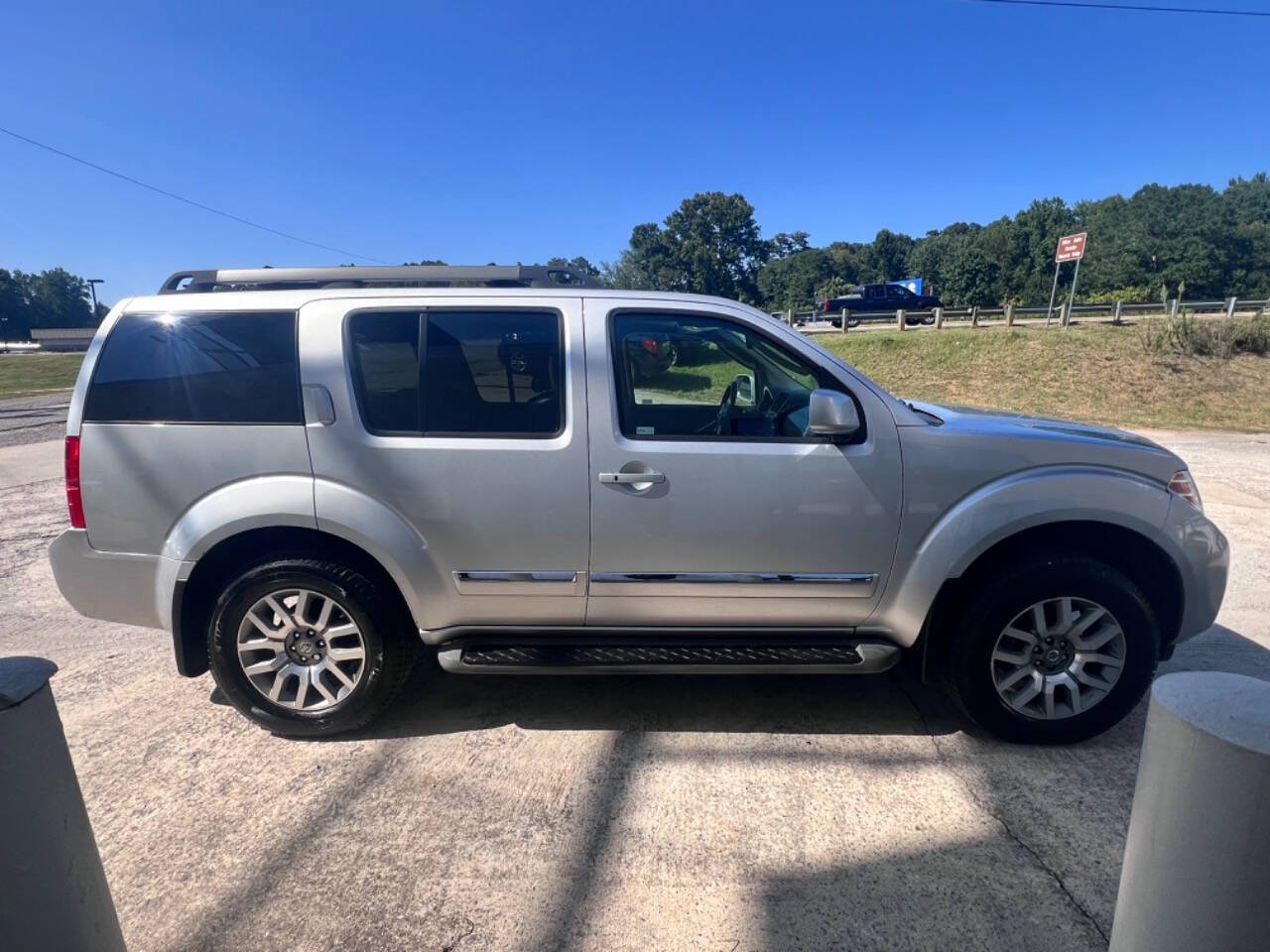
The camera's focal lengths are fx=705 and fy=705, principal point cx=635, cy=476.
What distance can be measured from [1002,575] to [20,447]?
14.6m

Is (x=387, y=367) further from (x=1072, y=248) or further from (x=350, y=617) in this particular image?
(x=1072, y=248)

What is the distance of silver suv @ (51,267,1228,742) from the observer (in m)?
2.89

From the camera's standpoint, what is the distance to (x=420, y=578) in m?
2.95

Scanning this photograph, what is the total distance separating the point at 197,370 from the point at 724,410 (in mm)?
2353

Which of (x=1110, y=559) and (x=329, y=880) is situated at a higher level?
(x=1110, y=559)

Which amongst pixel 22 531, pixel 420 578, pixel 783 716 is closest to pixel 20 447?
pixel 22 531

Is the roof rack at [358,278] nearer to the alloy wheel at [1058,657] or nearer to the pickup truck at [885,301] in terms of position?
the alloy wheel at [1058,657]

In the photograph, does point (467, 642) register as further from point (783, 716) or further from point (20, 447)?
point (20, 447)

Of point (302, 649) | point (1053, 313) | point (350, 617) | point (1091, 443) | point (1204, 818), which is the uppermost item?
point (1053, 313)

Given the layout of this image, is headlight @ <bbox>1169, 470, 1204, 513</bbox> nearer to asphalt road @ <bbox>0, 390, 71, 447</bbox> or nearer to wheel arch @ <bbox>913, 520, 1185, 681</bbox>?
wheel arch @ <bbox>913, 520, 1185, 681</bbox>

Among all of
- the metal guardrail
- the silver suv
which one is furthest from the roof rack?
the metal guardrail

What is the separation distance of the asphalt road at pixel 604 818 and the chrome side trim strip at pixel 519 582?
69cm

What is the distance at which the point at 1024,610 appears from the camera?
292 centimetres

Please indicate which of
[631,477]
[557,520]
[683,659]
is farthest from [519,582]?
[683,659]
